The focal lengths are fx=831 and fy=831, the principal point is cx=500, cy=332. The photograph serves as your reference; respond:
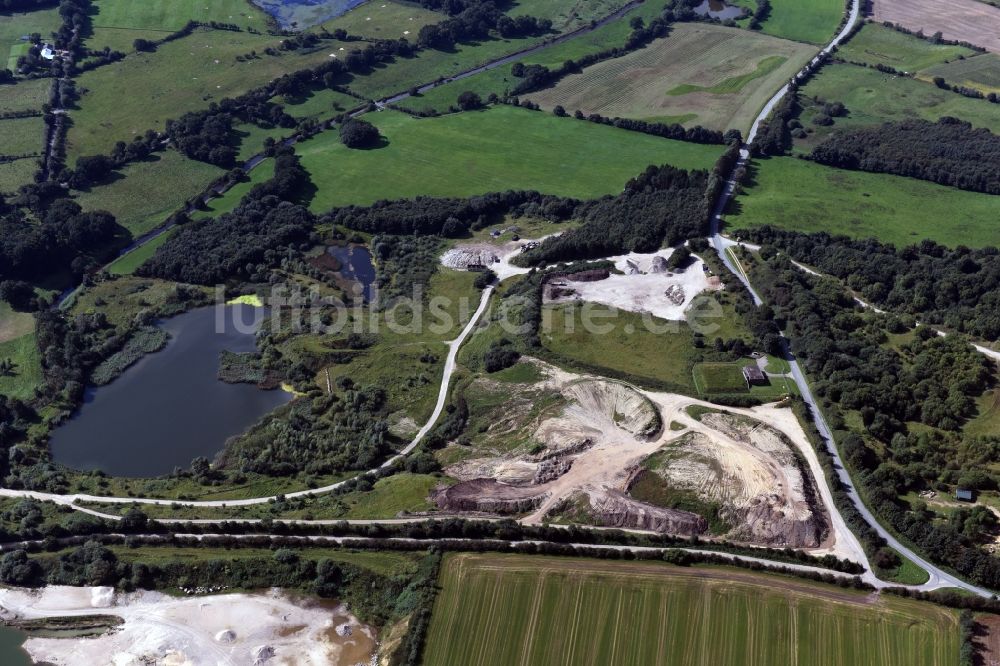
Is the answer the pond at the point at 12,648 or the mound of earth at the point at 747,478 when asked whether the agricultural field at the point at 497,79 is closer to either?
the mound of earth at the point at 747,478

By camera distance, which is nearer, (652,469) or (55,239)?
(652,469)

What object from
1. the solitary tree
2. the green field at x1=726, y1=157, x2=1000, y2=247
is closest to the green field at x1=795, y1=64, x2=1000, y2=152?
the green field at x1=726, y1=157, x2=1000, y2=247

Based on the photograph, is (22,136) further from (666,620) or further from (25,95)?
(666,620)

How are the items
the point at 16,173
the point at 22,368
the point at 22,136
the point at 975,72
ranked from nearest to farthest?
the point at 22,368 → the point at 16,173 → the point at 22,136 → the point at 975,72

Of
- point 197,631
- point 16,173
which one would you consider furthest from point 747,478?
point 16,173

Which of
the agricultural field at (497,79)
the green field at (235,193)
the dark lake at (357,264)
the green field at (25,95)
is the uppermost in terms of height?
the agricultural field at (497,79)

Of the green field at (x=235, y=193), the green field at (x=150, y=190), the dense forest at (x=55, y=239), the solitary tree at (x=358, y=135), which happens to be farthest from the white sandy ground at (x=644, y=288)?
the dense forest at (x=55, y=239)
